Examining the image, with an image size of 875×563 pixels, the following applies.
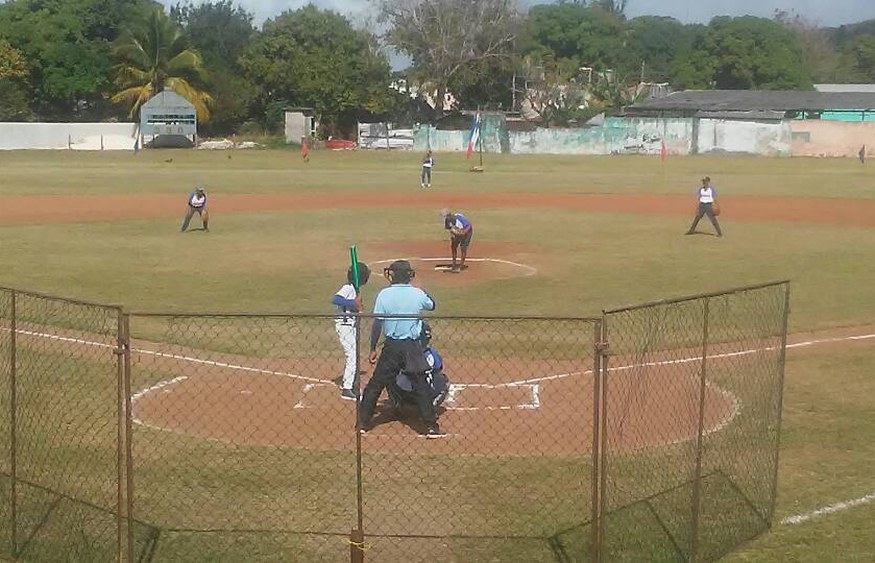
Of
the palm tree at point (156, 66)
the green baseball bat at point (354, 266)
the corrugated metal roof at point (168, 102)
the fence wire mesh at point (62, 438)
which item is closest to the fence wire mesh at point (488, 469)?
the green baseball bat at point (354, 266)

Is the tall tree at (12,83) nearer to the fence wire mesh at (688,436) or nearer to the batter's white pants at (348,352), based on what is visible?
the fence wire mesh at (688,436)

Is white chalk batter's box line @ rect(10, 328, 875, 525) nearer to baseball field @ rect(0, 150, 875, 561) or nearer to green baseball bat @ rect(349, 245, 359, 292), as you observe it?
baseball field @ rect(0, 150, 875, 561)

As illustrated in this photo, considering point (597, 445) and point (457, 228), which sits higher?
point (597, 445)

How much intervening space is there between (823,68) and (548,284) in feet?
491

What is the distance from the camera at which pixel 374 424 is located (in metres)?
12.5

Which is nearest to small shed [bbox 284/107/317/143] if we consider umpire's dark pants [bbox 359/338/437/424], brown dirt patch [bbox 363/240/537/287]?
brown dirt patch [bbox 363/240/537/287]

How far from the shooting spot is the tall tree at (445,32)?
9606 centimetres

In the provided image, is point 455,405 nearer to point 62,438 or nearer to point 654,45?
point 62,438

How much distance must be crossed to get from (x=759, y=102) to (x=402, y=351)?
289 ft

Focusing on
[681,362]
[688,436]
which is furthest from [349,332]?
[681,362]

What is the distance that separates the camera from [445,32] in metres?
95.6

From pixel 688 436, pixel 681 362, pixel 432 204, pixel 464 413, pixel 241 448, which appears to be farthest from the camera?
pixel 432 204

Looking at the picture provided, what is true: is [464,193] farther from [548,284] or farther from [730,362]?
[730,362]

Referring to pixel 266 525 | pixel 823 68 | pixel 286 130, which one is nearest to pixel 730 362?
pixel 266 525
